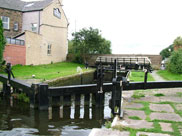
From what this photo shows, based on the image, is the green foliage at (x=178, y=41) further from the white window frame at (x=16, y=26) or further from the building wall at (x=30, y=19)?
the white window frame at (x=16, y=26)

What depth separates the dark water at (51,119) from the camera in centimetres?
473

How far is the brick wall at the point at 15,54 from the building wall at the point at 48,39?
74cm

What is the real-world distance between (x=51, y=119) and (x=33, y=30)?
21.3 meters

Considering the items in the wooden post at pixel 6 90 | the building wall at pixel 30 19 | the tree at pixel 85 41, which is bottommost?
the wooden post at pixel 6 90

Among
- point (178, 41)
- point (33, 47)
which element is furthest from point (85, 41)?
point (178, 41)

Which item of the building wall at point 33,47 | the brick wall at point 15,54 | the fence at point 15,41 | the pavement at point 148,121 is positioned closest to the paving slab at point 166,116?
the pavement at point 148,121

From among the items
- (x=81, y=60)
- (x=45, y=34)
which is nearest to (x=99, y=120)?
(x=45, y=34)

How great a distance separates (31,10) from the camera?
24312 millimetres

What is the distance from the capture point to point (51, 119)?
5.75m

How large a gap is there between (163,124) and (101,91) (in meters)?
3.12

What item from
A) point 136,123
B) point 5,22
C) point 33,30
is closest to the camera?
point 136,123

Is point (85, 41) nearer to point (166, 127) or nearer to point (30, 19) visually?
point (30, 19)

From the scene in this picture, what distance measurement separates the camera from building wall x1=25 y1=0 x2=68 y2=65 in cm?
2205

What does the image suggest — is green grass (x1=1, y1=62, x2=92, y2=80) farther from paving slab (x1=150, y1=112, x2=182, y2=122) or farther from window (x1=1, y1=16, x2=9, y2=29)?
paving slab (x1=150, y1=112, x2=182, y2=122)
